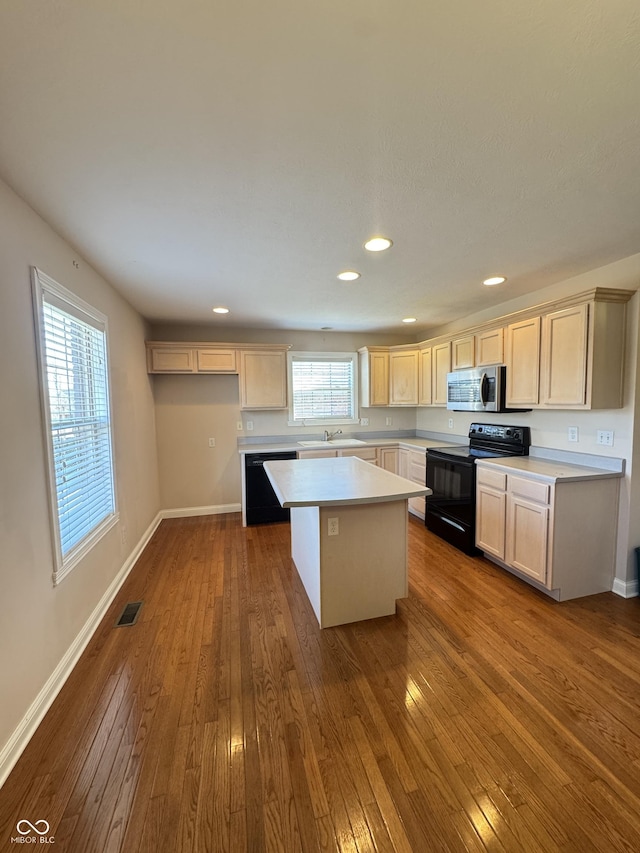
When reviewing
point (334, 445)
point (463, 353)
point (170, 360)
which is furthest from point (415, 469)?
point (170, 360)

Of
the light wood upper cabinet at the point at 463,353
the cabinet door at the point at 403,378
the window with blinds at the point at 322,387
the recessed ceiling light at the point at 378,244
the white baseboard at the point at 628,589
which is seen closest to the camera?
the recessed ceiling light at the point at 378,244

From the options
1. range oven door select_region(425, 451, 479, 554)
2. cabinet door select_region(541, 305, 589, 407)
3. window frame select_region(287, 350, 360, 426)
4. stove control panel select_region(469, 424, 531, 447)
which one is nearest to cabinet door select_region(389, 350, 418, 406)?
window frame select_region(287, 350, 360, 426)

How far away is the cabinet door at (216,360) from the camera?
4.40m

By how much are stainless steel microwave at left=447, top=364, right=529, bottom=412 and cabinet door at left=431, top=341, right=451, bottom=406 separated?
0.16 meters

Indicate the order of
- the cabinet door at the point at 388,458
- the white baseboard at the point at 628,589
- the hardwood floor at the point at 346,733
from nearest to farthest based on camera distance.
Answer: the hardwood floor at the point at 346,733
the white baseboard at the point at 628,589
the cabinet door at the point at 388,458

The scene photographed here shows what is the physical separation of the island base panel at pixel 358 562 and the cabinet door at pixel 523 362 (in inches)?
63.5

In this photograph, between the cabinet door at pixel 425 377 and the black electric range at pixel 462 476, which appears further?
the cabinet door at pixel 425 377

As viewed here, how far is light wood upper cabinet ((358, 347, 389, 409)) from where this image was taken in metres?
4.99

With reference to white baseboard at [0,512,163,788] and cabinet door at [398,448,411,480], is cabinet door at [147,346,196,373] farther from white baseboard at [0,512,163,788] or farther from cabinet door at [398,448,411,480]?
cabinet door at [398,448,411,480]

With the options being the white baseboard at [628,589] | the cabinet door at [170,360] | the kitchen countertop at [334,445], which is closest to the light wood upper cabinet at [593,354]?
the white baseboard at [628,589]

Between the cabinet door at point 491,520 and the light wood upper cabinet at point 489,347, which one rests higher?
the light wood upper cabinet at point 489,347

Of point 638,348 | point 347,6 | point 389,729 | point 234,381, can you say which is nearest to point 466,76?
point 347,6

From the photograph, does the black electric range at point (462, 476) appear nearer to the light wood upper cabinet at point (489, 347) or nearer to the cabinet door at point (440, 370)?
the cabinet door at point (440, 370)

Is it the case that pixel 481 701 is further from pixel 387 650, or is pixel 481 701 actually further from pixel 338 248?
pixel 338 248
